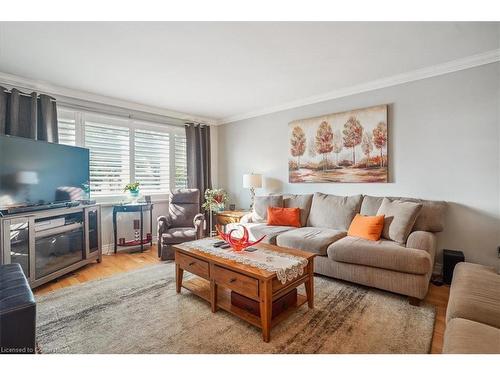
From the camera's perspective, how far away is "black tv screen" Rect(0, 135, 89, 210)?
251cm

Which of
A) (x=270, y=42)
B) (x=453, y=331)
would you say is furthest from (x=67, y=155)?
(x=453, y=331)

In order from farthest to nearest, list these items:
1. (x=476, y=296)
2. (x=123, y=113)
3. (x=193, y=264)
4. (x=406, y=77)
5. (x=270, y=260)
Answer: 1. (x=123, y=113)
2. (x=406, y=77)
3. (x=193, y=264)
4. (x=270, y=260)
5. (x=476, y=296)

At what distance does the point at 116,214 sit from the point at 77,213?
2.59ft

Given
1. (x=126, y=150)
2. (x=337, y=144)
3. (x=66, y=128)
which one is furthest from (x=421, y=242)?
(x=66, y=128)

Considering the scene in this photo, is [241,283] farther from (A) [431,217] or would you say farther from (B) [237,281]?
(A) [431,217]

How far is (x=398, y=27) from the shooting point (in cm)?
209

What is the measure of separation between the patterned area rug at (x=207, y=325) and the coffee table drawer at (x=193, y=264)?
30cm

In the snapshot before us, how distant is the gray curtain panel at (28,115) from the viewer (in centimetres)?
290

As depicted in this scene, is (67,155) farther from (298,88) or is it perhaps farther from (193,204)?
(298,88)

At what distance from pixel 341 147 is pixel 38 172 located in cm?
383

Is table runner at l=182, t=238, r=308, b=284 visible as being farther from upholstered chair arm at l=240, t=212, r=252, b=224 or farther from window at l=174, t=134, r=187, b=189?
window at l=174, t=134, r=187, b=189

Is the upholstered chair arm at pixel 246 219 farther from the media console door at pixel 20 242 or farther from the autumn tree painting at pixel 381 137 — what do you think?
the media console door at pixel 20 242

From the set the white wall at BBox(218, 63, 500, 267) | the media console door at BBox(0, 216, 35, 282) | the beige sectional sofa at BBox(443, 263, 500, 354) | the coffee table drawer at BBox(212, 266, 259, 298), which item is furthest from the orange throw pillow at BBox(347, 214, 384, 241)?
A: the media console door at BBox(0, 216, 35, 282)

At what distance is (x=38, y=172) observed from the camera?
2.77 meters
